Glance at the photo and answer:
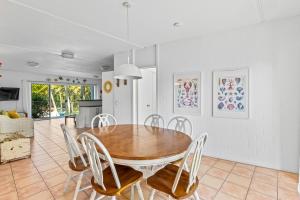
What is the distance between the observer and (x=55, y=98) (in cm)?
866

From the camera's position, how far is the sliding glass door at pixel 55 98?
26.5 ft

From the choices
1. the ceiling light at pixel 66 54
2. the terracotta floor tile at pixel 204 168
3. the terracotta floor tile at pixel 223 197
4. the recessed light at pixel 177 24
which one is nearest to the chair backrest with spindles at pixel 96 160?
the terracotta floor tile at pixel 223 197

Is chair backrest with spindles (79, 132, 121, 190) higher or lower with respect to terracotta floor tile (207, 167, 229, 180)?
higher

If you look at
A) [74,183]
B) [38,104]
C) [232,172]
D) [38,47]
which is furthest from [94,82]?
[232,172]

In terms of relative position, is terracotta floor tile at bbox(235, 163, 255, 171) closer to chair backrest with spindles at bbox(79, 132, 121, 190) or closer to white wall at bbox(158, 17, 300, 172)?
white wall at bbox(158, 17, 300, 172)

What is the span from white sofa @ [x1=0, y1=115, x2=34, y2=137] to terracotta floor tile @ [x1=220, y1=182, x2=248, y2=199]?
5182 millimetres

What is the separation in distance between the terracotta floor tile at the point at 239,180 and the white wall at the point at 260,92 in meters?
0.61

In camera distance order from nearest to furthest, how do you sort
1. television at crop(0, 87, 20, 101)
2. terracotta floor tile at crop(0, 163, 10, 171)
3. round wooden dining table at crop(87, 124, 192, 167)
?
round wooden dining table at crop(87, 124, 192, 167)
terracotta floor tile at crop(0, 163, 10, 171)
television at crop(0, 87, 20, 101)

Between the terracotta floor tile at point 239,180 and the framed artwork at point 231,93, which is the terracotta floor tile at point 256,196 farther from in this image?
the framed artwork at point 231,93

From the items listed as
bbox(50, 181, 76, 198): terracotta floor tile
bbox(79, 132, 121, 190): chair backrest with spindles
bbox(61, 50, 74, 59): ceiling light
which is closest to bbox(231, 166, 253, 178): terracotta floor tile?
bbox(79, 132, 121, 190): chair backrest with spindles

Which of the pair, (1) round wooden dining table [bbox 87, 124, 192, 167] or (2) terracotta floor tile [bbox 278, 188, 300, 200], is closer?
(1) round wooden dining table [bbox 87, 124, 192, 167]

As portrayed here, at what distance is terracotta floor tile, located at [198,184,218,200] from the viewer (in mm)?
1964

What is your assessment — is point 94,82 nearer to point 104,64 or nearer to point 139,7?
point 104,64

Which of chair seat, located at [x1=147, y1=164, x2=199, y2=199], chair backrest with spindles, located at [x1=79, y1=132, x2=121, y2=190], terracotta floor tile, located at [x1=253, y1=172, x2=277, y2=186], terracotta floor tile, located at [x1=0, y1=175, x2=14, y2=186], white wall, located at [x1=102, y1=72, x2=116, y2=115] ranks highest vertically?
white wall, located at [x1=102, y1=72, x2=116, y2=115]
